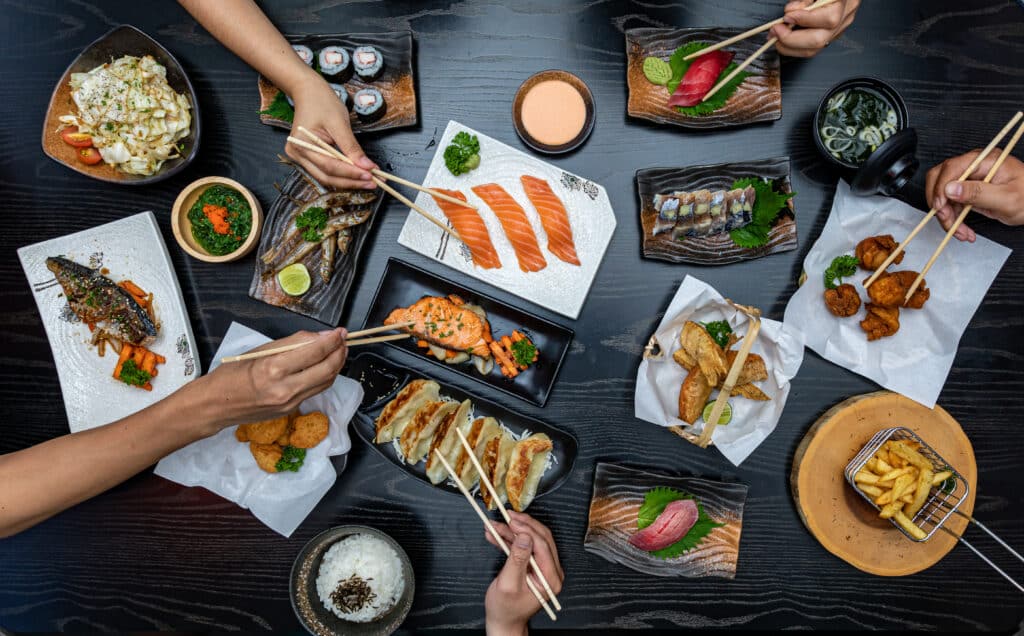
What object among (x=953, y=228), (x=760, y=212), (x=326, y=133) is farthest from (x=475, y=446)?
(x=953, y=228)

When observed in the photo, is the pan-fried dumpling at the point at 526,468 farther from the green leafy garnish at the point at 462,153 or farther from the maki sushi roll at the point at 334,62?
the maki sushi roll at the point at 334,62

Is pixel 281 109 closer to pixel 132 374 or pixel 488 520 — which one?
pixel 132 374

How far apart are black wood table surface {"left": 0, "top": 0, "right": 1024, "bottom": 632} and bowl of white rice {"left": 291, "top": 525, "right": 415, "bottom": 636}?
0.57 ft

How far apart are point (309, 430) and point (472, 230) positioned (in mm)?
1439

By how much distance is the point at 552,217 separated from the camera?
330cm

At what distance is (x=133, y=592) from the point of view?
3.45 metres

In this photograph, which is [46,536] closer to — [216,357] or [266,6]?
[216,357]

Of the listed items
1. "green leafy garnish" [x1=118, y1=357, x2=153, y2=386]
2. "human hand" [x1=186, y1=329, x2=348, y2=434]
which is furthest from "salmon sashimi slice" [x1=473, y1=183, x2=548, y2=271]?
"green leafy garnish" [x1=118, y1=357, x2=153, y2=386]

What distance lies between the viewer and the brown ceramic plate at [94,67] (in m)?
3.14

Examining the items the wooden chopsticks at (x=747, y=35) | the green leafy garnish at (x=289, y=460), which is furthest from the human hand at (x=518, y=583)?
the wooden chopsticks at (x=747, y=35)

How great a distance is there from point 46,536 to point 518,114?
369 centimetres

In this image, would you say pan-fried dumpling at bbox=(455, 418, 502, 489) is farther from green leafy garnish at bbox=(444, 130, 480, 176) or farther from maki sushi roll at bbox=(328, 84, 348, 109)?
maki sushi roll at bbox=(328, 84, 348, 109)

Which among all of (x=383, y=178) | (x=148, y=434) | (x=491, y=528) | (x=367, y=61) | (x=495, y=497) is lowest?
(x=491, y=528)

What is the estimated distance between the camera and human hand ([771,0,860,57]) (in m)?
3.01
